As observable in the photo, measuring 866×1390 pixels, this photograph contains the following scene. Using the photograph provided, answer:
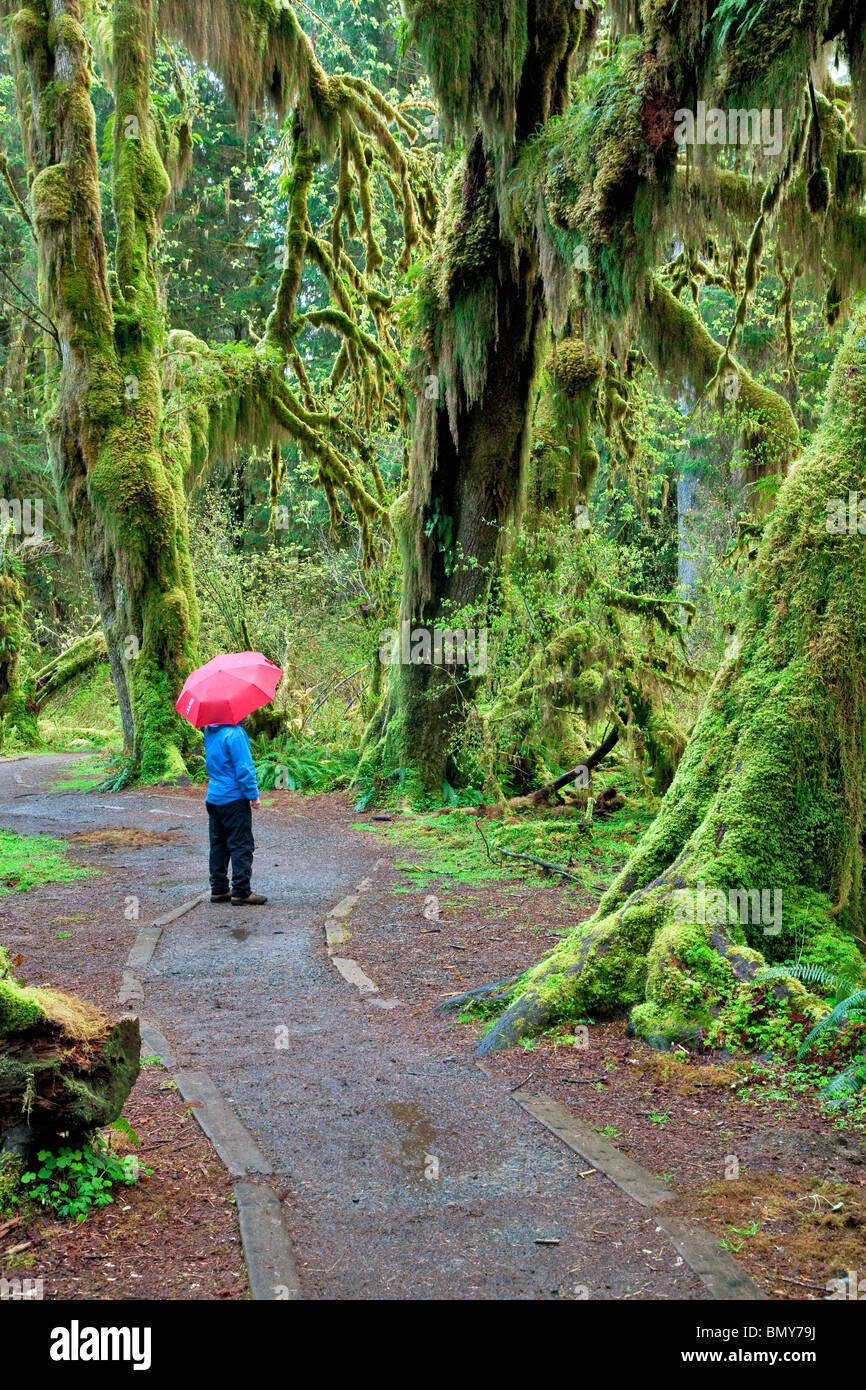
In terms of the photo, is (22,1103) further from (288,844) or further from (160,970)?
(288,844)

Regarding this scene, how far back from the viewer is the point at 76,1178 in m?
3.62

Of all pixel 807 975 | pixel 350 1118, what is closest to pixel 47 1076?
pixel 350 1118

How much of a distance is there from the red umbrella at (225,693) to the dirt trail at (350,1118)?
1626mm

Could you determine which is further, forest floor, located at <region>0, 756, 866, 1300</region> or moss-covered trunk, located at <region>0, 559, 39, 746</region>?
moss-covered trunk, located at <region>0, 559, 39, 746</region>

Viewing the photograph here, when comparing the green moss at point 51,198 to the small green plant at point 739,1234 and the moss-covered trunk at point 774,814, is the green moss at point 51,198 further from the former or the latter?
the small green plant at point 739,1234

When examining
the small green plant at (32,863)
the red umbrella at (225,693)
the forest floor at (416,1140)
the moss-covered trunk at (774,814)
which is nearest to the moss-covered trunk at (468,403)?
the red umbrella at (225,693)

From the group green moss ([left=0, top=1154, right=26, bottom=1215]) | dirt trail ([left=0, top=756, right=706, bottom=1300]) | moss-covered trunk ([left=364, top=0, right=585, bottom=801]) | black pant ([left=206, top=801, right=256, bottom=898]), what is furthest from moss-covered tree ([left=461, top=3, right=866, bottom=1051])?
moss-covered trunk ([left=364, top=0, right=585, bottom=801])

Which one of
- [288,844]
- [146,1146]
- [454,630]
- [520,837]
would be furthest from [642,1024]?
[454,630]

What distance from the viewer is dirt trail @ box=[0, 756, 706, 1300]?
10.9ft

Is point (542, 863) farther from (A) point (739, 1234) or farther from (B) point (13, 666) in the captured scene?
(B) point (13, 666)

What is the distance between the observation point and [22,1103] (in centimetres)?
347

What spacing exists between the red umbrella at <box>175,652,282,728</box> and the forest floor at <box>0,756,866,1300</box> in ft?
5.54

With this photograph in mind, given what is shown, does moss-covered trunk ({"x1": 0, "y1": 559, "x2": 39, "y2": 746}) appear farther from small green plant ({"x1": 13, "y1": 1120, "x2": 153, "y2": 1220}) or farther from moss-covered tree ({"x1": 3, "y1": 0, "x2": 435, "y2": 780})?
small green plant ({"x1": 13, "y1": 1120, "x2": 153, "y2": 1220})
